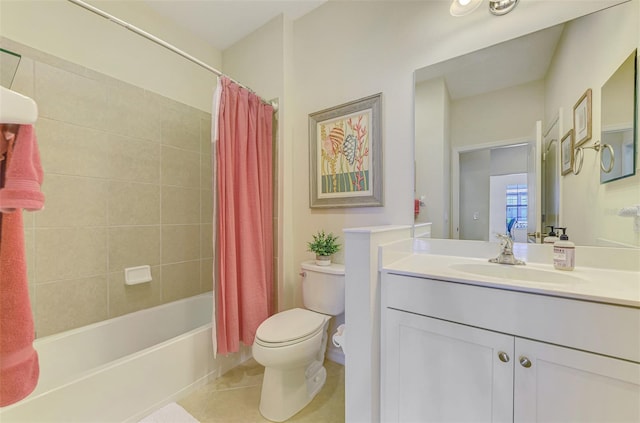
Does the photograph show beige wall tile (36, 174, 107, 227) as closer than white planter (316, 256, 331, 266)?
Yes

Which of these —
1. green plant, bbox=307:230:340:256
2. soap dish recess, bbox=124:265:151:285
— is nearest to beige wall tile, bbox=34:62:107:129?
soap dish recess, bbox=124:265:151:285

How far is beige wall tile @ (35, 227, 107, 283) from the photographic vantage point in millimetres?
1399

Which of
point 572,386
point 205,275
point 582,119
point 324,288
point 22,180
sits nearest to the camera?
point 22,180

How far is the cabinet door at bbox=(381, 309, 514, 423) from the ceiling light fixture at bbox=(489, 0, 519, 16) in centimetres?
145

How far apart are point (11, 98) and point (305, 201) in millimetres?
1517

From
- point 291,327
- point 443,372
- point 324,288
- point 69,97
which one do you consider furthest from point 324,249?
point 69,97

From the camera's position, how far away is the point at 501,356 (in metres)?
0.84

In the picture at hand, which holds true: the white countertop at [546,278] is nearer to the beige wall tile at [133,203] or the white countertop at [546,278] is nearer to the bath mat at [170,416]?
the bath mat at [170,416]

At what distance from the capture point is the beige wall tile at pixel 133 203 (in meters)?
1.67

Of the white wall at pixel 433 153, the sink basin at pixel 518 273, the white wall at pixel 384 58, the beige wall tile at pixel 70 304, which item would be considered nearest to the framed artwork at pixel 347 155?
the white wall at pixel 384 58

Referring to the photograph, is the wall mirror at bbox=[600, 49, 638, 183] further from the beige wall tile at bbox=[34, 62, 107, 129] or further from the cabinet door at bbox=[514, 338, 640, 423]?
the beige wall tile at bbox=[34, 62, 107, 129]

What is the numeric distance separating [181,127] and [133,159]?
0.47m

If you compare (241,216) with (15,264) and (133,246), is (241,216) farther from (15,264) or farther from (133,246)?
(15,264)

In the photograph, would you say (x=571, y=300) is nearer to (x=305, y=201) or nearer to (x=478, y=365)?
(x=478, y=365)
